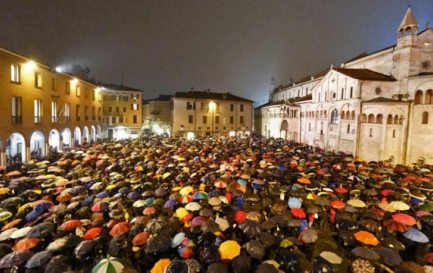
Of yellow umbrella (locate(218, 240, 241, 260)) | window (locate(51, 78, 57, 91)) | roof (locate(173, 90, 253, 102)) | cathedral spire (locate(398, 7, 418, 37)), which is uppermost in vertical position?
cathedral spire (locate(398, 7, 418, 37))

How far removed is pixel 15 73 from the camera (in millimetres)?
23438

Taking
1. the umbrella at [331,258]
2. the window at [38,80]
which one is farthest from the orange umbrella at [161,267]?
the window at [38,80]

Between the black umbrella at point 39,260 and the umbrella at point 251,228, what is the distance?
633cm

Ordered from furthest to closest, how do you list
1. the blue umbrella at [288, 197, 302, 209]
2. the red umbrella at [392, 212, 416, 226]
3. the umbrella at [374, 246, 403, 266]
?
the blue umbrella at [288, 197, 302, 209] < the red umbrella at [392, 212, 416, 226] < the umbrella at [374, 246, 403, 266]

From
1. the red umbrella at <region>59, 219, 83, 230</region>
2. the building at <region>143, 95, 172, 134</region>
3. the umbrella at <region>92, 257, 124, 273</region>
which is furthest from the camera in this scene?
the building at <region>143, 95, 172, 134</region>

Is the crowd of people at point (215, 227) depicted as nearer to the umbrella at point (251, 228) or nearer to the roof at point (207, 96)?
the umbrella at point (251, 228)

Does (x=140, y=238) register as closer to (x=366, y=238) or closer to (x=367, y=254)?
(x=367, y=254)

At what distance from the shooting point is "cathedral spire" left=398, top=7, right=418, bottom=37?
108 ft

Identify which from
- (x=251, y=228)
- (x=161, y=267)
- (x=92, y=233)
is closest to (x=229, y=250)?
(x=251, y=228)

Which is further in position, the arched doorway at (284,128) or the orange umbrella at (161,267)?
the arched doorway at (284,128)

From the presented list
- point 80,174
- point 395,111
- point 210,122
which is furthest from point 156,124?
point 395,111

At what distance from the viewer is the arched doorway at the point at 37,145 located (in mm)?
27766

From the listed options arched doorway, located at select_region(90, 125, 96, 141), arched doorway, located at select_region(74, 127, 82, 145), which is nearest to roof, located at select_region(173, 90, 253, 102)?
arched doorway, located at select_region(90, 125, 96, 141)

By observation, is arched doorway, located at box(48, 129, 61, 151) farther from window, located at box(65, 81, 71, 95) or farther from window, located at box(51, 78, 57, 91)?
window, located at box(65, 81, 71, 95)
